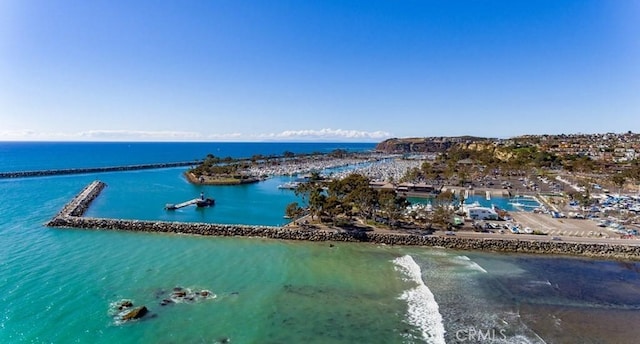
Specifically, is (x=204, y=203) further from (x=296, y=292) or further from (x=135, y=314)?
(x=135, y=314)

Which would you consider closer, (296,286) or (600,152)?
(296,286)

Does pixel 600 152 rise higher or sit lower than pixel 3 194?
higher

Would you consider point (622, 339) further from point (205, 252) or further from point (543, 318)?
point (205, 252)

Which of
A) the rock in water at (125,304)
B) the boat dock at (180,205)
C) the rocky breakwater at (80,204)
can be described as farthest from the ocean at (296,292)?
the boat dock at (180,205)

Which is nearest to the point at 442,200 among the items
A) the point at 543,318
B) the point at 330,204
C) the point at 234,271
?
the point at 330,204

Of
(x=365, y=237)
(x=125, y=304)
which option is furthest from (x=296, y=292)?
(x=365, y=237)

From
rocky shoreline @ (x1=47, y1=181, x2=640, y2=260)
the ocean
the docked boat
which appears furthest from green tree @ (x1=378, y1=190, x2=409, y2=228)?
the docked boat

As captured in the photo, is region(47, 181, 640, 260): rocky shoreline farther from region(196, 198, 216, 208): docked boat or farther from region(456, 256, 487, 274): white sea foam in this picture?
region(196, 198, 216, 208): docked boat
